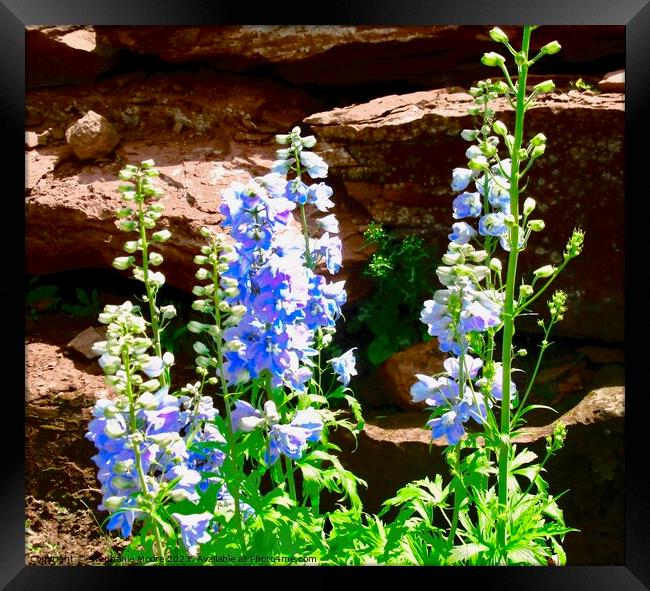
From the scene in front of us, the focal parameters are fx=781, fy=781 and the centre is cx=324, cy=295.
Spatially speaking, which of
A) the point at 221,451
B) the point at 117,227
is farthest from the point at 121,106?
the point at 221,451

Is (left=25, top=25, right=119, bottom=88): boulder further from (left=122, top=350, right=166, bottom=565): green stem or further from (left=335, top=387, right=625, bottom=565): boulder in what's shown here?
(left=335, top=387, right=625, bottom=565): boulder

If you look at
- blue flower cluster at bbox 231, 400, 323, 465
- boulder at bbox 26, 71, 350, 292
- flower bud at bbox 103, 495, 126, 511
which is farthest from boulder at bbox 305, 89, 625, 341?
flower bud at bbox 103, 495, 126, 511

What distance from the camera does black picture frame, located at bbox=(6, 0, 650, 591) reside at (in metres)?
3.14

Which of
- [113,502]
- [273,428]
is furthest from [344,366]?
[113,502]

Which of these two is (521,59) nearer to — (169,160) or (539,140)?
(539,140)

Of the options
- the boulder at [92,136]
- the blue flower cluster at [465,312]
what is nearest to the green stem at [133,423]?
the blue flower cluster at [465,312]

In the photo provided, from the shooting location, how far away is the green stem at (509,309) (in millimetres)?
2598

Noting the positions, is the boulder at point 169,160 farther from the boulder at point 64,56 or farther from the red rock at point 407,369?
the red rock at point 407,369

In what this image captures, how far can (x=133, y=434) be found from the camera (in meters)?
2.36

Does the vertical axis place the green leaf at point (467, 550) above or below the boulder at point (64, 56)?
below

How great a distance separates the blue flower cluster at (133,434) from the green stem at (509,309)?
3.51 ft
